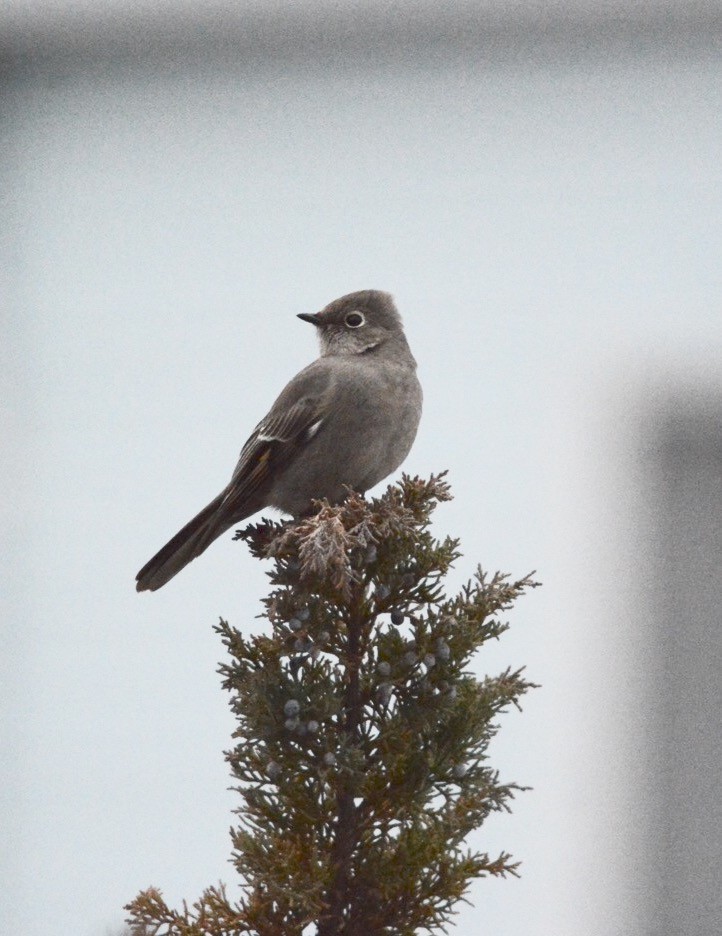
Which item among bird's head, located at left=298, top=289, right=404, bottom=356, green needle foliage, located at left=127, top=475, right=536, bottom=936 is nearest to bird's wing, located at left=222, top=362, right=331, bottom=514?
bird's head, located at left=298, top=289, right=404, bottom=356

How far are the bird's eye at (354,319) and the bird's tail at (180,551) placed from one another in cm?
35

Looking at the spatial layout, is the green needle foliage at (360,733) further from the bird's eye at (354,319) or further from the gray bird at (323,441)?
the bird's eye at (354,319)

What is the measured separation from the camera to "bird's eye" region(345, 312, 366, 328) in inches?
57.7

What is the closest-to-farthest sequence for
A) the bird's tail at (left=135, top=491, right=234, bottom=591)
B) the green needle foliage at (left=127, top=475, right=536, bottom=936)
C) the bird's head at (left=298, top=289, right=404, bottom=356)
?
the green needle foliage at (left=127, top=475, right=536, bottom=936) → the bird's tail at (left=135, top=491, right=234, bottom=591) → the bird's head at (left=298, top=289, right=404, bottom=356)

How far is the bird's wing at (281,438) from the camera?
133cm

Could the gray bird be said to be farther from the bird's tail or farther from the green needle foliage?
the green needle foliage

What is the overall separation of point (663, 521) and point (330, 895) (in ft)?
5.68

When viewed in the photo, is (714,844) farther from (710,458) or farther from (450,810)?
(450,810)

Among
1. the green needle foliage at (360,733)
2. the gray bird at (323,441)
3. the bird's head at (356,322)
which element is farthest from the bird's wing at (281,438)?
the green needle foliage at (360,733)

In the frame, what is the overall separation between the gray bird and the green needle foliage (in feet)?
0.94

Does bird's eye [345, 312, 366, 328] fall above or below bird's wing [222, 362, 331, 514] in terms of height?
above

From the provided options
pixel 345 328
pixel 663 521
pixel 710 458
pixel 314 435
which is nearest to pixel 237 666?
pixel 314 435

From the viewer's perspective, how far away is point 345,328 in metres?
1.47

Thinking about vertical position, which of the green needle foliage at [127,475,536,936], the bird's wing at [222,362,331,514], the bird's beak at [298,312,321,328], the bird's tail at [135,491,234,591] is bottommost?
the green needle foliage at [127,475,536,936]
